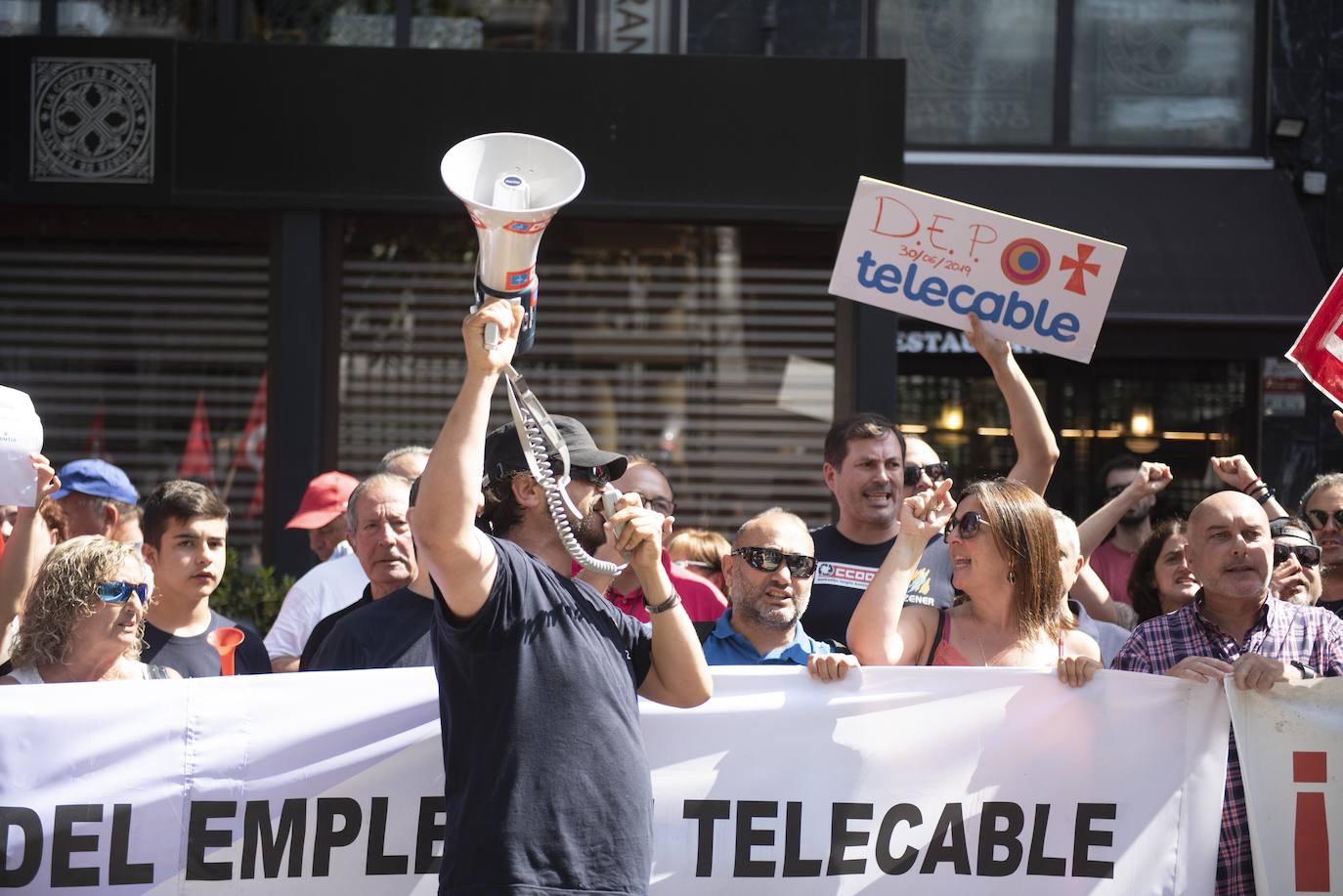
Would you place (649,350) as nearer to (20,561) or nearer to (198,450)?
(198,450)

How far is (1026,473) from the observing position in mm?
5445

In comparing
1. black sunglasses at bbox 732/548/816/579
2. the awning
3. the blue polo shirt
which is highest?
the awning

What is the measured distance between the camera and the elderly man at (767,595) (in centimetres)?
452

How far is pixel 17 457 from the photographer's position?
14.9 ft

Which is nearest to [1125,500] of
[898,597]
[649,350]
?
[898,597]

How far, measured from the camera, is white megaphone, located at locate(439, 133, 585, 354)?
3.05 m

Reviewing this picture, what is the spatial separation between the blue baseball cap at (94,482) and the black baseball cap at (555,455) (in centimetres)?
293

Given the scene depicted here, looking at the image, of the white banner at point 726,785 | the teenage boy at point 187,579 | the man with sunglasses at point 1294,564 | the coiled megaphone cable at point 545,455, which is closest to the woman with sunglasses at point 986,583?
the white banner at point 726,785

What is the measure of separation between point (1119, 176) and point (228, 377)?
6.47 m

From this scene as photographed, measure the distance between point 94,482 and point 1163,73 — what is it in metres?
8.39

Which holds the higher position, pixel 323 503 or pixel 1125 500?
pixel 1125 500

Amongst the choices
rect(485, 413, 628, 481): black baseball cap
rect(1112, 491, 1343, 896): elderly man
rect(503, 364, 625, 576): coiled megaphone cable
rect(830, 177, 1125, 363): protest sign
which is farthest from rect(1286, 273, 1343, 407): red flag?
rect(503, 364, 625, 576): coiled megaphone cable

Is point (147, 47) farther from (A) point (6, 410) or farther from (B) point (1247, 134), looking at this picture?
(B) point (1247, 134)

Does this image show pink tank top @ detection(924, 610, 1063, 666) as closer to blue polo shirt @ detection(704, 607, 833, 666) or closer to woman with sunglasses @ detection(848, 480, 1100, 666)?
woman with sunglasses @ detection(848, 480, 1100, 666)
